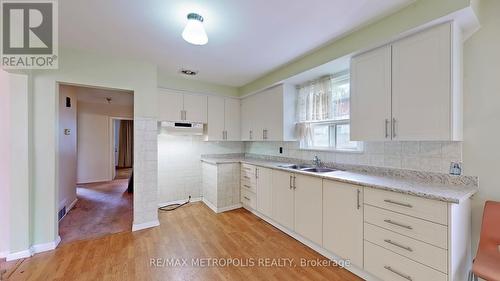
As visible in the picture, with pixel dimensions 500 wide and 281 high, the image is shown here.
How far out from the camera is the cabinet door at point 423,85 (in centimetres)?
157

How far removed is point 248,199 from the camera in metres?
3.54

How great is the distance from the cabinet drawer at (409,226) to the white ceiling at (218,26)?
1.75 metres

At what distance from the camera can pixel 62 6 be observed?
1.71 meters

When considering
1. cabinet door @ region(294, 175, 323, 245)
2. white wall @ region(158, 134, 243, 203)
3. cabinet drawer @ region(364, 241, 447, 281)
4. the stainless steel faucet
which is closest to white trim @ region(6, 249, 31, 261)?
white wall @ region(158, 134, 243, 203)

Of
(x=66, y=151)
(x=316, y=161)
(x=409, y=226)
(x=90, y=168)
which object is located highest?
(x=66, y=151)

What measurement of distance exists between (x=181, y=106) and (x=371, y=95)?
9.94 ft

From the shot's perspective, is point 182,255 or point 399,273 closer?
point 399,273

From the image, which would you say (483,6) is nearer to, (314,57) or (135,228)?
Answer: (314,57)

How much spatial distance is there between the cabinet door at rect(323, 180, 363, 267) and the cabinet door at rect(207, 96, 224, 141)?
2489mm

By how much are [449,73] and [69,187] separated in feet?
18.3

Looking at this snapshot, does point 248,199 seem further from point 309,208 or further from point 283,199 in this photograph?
point 309,208

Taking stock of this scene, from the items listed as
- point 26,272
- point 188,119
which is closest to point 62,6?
point 188,119

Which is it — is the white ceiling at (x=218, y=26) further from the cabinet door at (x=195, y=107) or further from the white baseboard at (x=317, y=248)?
the white baseboard at (x=317, y=248)

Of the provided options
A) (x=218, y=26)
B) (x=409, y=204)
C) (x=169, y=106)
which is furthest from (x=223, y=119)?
(x=409, y=204)
